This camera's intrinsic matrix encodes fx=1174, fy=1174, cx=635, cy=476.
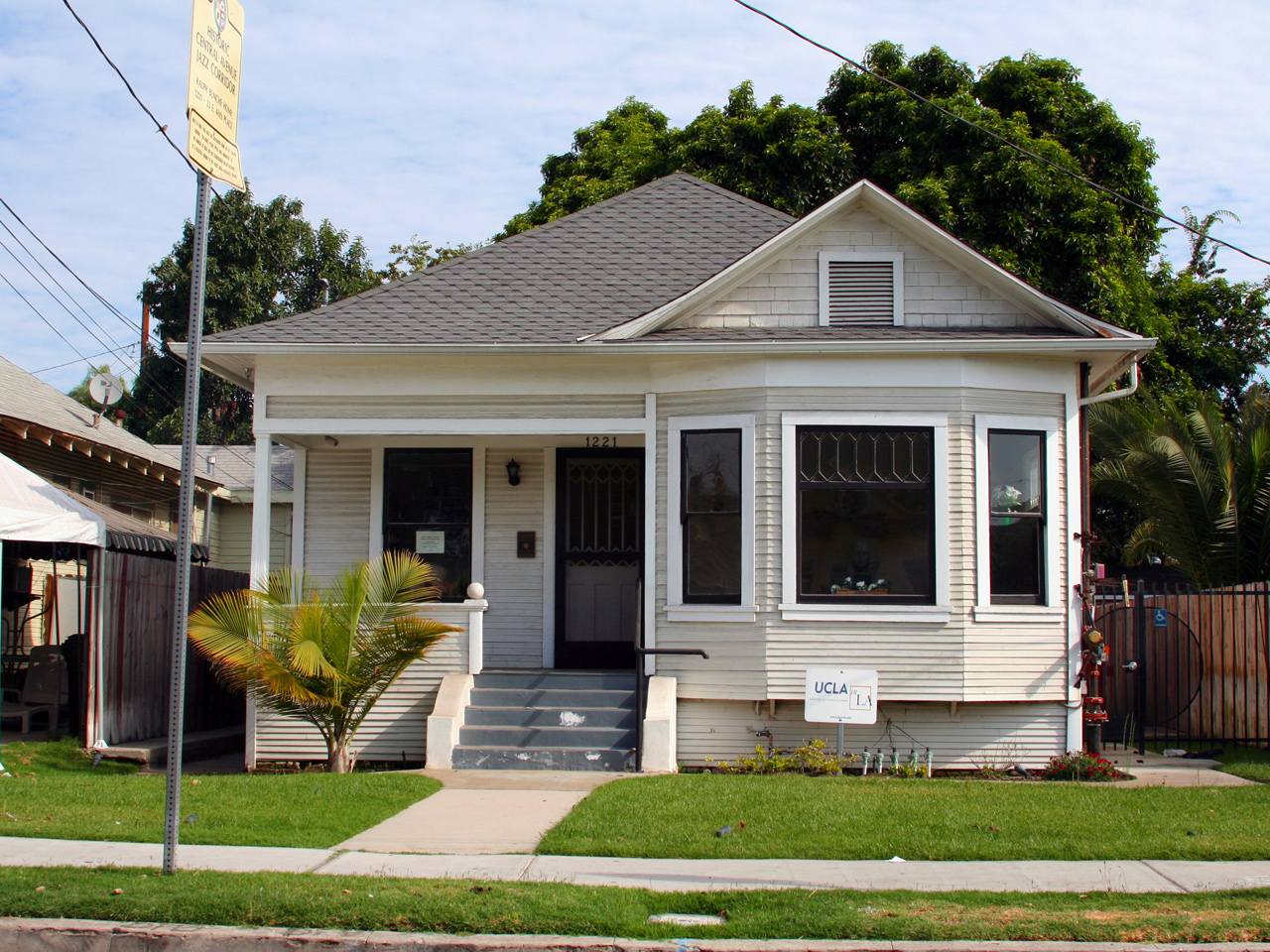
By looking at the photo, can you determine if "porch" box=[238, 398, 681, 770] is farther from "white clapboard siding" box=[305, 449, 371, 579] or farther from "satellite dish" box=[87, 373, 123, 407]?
"satellite dish" box=[87, 373, 123, 407]

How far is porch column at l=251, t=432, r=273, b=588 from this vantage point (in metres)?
11.2

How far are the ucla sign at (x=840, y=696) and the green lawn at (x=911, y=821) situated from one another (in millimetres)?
927

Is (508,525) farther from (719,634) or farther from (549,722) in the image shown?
(719,634)

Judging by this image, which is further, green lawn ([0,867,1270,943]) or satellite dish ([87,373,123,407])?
satellite dish ([87,373,123,407])

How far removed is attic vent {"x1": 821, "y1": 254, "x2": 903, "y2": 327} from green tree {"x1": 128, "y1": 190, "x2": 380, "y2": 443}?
1122 inches

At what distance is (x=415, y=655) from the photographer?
A: 10.5 meters

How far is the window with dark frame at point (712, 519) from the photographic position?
10969 mm

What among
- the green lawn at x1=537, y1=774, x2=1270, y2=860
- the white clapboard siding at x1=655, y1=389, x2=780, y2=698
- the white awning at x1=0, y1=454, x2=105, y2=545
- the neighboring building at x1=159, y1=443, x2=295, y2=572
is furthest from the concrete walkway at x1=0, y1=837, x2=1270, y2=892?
the neighboring building at x1=159, y1=443, x2=295, y2=572

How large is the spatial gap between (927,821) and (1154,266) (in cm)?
2073

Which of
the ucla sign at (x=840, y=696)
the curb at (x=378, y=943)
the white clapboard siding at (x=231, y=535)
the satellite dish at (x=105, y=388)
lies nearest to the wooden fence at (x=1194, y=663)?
the ucla sign at (x=840, y=696)

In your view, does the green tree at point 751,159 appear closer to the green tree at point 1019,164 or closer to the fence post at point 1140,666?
the green tree at point 1019,164

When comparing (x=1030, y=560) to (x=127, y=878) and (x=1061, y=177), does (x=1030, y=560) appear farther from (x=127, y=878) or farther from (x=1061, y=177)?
(x=1061, y=177)

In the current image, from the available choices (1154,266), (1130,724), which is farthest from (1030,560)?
(1154,266)

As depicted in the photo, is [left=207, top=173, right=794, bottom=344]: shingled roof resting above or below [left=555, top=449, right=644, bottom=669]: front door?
above
